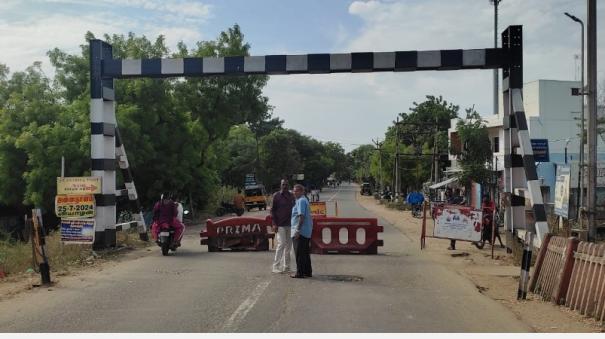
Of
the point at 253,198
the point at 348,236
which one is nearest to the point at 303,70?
the point at 348,236

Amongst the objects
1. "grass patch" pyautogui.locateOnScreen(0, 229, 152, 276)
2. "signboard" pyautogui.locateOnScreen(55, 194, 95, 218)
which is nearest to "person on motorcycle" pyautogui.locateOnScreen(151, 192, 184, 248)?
"grass patch" pyautogui.locateOnScreen(0, 229, 152, 276)

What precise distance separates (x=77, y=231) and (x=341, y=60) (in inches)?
306

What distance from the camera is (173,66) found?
17.0 meters

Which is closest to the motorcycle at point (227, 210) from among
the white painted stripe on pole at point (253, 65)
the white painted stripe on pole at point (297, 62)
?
the white painted stripe on pole at point (253, 65)

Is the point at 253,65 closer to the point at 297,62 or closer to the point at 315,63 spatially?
the point at 297,62

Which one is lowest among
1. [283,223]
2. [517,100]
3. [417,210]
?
[417,210]

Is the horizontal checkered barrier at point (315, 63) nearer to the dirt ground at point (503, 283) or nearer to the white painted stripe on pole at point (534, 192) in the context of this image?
the white painted stripe on pole at point (534, 192)

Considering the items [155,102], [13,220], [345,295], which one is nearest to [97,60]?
[345,295]

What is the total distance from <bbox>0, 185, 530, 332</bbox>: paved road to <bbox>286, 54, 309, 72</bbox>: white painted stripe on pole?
5.54m

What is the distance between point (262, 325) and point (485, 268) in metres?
7.77

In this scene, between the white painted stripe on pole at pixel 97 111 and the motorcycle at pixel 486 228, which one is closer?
the white painted stripe on pole at pixel 97 111

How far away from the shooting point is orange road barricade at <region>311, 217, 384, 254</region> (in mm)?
15797

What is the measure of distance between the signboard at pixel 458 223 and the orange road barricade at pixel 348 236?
2120mm

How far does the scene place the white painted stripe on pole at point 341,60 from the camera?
53.8ft
